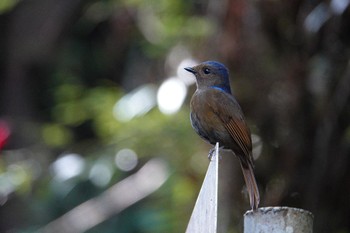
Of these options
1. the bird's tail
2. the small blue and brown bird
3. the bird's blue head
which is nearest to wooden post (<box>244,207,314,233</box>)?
the bird's tail

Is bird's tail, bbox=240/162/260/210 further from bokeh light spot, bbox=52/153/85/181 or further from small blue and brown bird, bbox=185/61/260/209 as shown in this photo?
bokeh light spot, bbox=52/153/85/181

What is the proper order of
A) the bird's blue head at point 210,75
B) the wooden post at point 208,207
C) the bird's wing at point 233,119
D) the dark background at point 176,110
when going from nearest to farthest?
1. the wooden post at point 208,207
2. the bird's wing at point 233,119
3. the bird's blue head at point 210,75
4. the dark background at point 176,110

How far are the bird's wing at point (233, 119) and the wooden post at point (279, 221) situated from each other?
1.55 meters

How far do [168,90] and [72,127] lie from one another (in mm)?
2055

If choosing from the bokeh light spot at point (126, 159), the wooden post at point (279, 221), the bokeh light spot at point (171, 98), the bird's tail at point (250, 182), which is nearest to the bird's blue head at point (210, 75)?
the bird's tail at point (250, 182)

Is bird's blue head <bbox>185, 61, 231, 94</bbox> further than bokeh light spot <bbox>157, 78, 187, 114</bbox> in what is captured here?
No

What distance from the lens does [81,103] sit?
25.4ft

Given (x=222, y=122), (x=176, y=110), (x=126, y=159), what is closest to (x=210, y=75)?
(x=222, y=122)

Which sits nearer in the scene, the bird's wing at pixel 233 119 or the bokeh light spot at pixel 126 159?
the bird's wing at pixel 233 119

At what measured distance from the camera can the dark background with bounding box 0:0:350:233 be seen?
6.15 m

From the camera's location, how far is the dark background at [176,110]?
6.15m

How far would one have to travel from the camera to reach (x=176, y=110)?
6582 millimetres

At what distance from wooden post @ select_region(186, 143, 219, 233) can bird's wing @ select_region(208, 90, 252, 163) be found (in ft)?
5.61

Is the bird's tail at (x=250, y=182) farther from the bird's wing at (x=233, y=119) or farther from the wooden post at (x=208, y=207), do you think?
the wooden post at (x=208, y=207)
